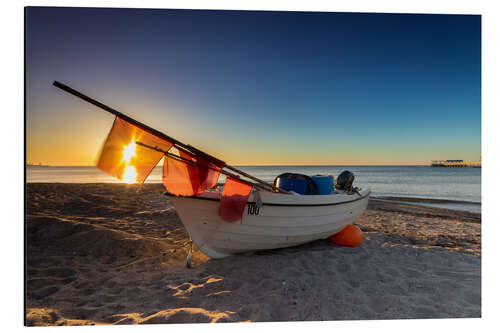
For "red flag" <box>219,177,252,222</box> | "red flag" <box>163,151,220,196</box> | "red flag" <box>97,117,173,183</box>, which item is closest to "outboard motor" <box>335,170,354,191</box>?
"red flag" <box>219,177,252,222</box>

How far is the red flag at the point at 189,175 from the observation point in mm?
2703

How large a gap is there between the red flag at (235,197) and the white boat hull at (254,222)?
4.3 inches

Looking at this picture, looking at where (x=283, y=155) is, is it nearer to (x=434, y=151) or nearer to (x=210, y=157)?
(x=434, y=151)

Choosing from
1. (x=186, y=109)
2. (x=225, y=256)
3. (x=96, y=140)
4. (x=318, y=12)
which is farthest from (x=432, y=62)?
(x=96, y=140)

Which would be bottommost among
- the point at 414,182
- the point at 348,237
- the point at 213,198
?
the point at 414,182

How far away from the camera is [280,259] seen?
308 centimetres

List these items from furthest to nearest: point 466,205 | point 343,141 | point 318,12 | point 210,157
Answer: point 466,205 < point 343,141 < point 318,12 < point 210,157

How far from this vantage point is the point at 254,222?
2904mm

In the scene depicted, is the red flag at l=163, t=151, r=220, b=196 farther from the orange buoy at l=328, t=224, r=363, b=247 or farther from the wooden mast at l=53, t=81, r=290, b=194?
the orange buoy at l=328, t=224, r=363, b=247

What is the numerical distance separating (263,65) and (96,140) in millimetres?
2925

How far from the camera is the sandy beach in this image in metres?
2.04

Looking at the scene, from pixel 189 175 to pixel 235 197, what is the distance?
0.65 metres

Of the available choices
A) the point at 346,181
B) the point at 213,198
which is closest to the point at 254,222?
the point at 213,198

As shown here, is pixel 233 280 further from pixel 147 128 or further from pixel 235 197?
pixel 147 128
